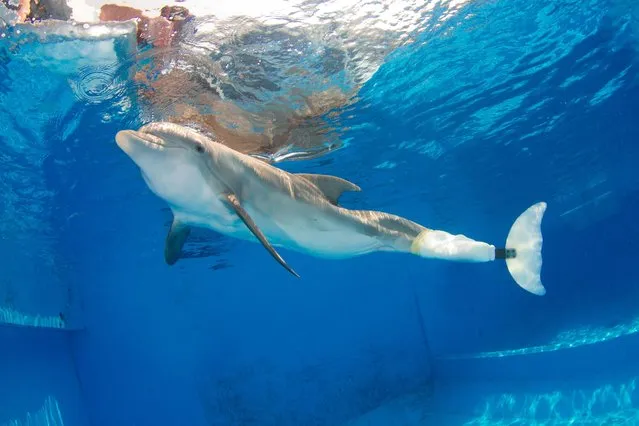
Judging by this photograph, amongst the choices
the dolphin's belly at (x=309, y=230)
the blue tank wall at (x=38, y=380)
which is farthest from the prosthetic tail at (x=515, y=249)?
the blue tank wall at (x=38, y=380)

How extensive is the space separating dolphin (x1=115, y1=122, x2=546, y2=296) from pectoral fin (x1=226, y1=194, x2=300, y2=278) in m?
0.01

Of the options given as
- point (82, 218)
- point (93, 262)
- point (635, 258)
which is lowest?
point (635, 258)

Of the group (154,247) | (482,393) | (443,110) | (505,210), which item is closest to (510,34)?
(443,110)

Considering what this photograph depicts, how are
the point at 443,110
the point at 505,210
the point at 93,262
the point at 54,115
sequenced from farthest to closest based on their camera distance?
the point at 505,210 → the point at 93,262 → the point at 443,110 → the point at 54,115

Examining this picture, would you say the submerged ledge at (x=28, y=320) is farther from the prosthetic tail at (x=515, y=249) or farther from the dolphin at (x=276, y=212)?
the prosthetic tail at (x=515, y=249)

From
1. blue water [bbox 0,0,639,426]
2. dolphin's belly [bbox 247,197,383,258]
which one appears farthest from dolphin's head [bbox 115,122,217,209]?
blue water [bbox 0,0,639,426]

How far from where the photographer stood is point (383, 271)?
103 ft

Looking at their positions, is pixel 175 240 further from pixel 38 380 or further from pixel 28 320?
pixel 28 320

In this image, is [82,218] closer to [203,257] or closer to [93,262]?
[93,262]

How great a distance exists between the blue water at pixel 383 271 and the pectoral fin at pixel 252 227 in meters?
5.47

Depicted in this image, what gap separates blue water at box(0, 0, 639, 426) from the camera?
1086 cm

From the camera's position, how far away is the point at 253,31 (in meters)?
7.69

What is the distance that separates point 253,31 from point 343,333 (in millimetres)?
21701

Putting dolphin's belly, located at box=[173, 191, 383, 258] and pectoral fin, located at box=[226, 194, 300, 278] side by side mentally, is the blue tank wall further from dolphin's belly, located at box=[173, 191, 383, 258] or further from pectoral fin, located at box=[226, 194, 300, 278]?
pectoral fin, located at box=[226, 194, 300, 278]
